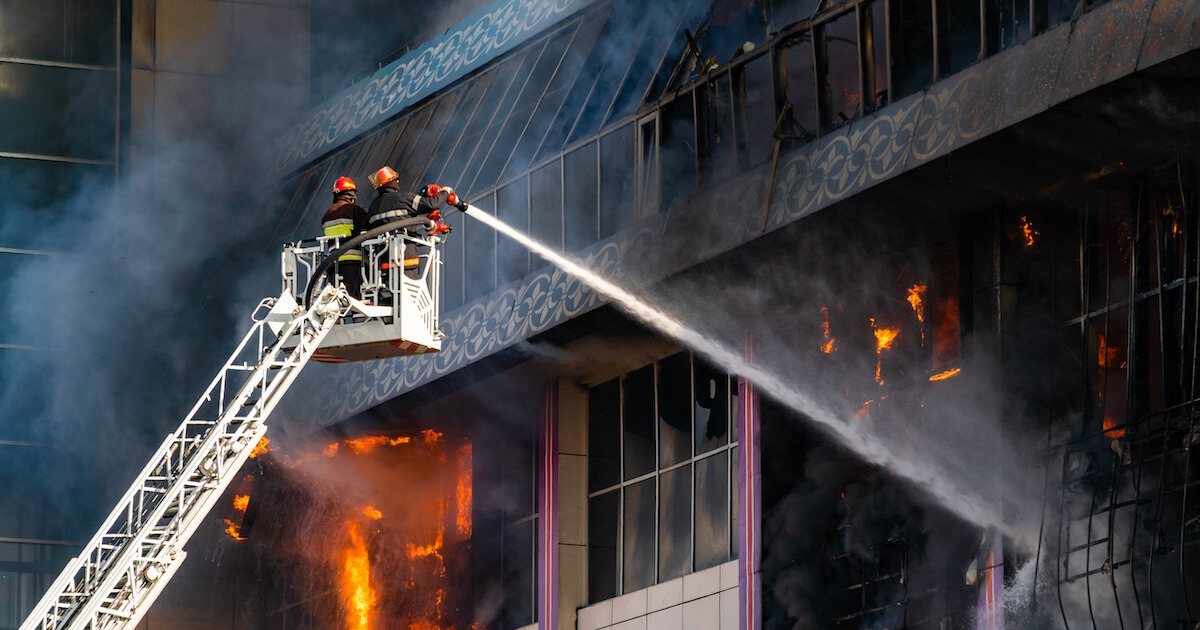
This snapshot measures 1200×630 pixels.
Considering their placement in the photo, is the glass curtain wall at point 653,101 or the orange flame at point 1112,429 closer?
the orange flame at point 1112,429

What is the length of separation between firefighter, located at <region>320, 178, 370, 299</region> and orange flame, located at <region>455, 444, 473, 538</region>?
7.32 meters

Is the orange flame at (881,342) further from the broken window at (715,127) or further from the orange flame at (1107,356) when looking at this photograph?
the orange flame at (1107,356)

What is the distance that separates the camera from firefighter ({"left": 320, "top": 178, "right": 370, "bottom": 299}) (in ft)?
55.1

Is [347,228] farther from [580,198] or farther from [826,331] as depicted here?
[826,331]

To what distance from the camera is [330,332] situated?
54.8 feet

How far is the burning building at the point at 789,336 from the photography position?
15039mm

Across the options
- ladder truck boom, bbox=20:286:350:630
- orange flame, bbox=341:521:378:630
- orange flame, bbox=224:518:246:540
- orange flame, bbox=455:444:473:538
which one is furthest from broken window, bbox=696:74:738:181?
orange flame, bbox=224:518:246:540

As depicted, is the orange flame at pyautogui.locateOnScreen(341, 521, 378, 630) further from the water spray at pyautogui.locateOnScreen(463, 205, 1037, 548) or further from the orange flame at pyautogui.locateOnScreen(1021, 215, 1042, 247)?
the orange flame at pyautogui.locateOnScreen(1021, 215, 1042, 247)

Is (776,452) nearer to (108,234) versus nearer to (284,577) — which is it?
(284,577)

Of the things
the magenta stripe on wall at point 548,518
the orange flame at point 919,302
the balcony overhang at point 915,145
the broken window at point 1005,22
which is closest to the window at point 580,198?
the balcony overhang at point 915,145

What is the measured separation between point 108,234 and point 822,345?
1403 centimetres

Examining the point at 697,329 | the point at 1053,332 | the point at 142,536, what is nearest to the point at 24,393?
the point at 697,329

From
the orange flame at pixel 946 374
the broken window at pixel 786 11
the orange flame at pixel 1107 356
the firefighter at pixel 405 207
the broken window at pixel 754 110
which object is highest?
the broken window at pixel 786 11

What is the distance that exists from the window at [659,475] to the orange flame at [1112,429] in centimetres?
475
